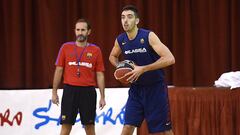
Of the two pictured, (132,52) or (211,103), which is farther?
(211,103)

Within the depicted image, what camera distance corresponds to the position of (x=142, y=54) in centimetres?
532

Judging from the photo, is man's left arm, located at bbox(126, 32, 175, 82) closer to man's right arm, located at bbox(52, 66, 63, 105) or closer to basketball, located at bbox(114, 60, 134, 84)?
basketball, located at bbox(114, 60, 134, 84)

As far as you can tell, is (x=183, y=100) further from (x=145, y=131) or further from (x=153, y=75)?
(x=153, y=75)

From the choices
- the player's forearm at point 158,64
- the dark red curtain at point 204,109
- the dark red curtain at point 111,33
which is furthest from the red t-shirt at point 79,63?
the dark red curtain at point 111,33

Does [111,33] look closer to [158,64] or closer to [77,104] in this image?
[77,104]

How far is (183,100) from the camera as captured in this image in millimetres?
6965

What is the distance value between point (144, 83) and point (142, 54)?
330 millimetres

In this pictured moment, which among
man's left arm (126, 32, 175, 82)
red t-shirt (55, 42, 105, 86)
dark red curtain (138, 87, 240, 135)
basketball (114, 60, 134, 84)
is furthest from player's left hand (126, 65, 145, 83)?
dark red curtain (138, 87, 240, 135)

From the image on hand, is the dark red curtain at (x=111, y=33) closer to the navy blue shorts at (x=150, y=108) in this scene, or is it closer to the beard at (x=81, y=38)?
the beard at (x=81, y=38)

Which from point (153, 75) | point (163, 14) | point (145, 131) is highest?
point (163, 14)

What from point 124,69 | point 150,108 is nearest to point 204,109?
point 150,108

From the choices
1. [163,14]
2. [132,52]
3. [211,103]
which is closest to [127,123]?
[132,52]

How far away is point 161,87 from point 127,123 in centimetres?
53

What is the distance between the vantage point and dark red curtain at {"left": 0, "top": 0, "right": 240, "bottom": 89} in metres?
8.65
